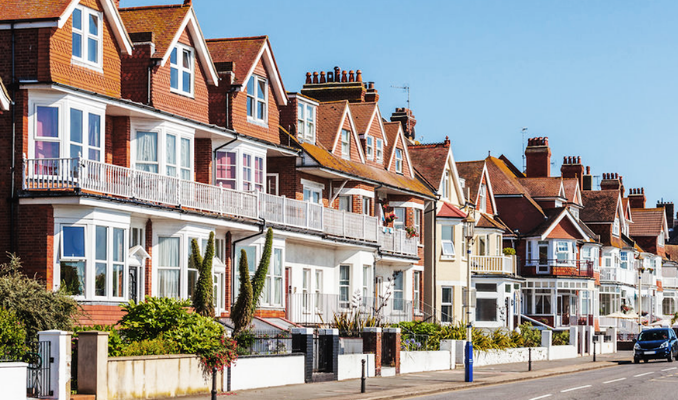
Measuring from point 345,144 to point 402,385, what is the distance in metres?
17.0

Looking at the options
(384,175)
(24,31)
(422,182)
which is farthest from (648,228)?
(24,31)

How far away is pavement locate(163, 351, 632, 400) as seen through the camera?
25.5m

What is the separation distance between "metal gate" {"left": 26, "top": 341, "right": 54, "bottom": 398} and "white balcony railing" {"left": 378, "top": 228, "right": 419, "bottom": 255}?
2548cm

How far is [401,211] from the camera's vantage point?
49.9 m

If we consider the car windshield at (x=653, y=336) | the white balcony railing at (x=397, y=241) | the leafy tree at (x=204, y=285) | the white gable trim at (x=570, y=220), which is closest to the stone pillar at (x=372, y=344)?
the leafy tree at (x=204, y=285)

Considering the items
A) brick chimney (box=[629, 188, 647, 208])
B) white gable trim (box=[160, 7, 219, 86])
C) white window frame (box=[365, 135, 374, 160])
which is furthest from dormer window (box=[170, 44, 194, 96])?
brick chimney (box=[629, 188, 647, 208])

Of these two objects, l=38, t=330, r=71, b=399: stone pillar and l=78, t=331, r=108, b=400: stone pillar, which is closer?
l=38, t=330, r=71, b=399: stone pillar

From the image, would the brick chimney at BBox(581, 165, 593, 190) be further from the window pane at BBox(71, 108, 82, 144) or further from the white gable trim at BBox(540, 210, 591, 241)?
the window pane at BBox(71, 108, 82, 144)

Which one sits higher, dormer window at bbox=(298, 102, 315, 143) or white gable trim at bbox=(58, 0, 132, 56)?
white gable trim at bbox=(58, 0, 132, 56)

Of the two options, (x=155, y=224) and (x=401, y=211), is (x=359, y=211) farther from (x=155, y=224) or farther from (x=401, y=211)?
(x=155, y=224)

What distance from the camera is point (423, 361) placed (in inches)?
1463

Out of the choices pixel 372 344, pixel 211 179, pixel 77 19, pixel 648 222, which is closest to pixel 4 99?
pixel 77 19

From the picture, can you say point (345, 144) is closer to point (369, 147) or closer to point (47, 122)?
point (369, 147)

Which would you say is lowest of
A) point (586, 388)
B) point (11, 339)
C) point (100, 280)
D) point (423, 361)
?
point (423, 361)
